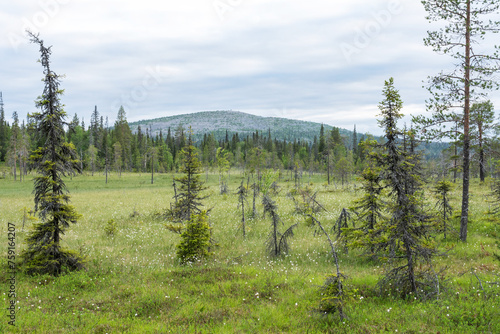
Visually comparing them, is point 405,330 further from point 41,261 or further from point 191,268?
point 41,261

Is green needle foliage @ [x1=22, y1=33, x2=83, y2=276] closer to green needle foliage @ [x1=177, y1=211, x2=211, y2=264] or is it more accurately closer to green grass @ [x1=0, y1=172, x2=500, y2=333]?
green grass @ [x1=0, y1=172, x2=500, y2=333]

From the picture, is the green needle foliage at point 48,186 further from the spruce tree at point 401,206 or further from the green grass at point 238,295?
the spruce tree at point 401,206

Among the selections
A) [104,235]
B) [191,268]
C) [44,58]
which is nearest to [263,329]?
[191,268]

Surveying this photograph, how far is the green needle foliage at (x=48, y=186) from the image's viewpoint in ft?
36.1

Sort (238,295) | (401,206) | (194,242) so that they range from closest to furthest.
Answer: (401,206), (238,295), (194,242)

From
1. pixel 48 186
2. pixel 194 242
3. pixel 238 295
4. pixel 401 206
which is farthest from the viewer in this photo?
pixel 194 242

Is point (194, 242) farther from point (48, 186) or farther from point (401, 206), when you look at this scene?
point (401, 206)

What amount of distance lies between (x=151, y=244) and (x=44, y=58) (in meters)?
10.2

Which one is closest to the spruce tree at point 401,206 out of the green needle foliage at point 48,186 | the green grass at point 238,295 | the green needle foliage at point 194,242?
the green grass at point 238,295

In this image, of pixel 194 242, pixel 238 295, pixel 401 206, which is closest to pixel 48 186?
pixel 194 242

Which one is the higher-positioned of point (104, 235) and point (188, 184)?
point (188, 184)

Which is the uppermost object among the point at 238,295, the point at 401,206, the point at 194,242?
the point at 401,206

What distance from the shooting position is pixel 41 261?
10875 millimetres

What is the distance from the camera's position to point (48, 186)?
36.9 feet
